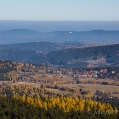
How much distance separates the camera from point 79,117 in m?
80.8

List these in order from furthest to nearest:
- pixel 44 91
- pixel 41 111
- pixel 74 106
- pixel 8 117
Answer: pixel 44 91 < pixel 74 106 < pixel 41 111 < pixel 8 117

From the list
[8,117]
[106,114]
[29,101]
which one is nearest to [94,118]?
[106,114]

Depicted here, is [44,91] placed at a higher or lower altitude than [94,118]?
lower

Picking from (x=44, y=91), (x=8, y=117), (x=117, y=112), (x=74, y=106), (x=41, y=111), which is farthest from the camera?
(x=44, y=91)

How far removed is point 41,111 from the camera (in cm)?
8625

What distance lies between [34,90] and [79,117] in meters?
115

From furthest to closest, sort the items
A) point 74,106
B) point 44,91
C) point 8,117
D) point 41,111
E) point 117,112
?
1. point 44,91
2. point 74,106
3. point 117,112
4. point 41,111
5. point 8,117

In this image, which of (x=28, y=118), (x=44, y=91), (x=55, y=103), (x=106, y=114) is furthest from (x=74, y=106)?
(x=44, y=91)

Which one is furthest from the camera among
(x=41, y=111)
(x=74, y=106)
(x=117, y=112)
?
(x=74, y=106)

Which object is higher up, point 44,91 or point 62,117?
point 62,117

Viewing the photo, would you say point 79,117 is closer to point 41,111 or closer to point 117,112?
point 41,111

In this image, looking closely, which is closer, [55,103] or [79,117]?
[79,117]

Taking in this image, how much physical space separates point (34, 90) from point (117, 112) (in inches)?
4164

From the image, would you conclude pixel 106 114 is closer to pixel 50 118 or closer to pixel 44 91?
pixel 50 118
